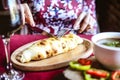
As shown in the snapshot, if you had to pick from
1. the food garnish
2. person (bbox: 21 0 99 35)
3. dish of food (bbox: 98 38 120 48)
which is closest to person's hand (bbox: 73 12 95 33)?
person (bbox: 21 0 99 35)

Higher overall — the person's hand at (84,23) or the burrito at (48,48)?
the burrito at (48,48)

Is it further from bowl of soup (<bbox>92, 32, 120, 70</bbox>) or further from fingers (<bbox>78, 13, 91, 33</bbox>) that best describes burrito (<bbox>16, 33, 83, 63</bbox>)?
fingers (<bbox>78, 13, 91, 33</bbox>)

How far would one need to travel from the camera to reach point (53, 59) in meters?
1.06

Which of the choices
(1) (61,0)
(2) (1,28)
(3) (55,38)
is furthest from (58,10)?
(2) (1,28)

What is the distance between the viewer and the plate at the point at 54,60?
988 millimetres

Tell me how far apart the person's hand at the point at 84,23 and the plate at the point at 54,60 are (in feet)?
1.76

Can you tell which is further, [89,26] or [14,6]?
[89,26]

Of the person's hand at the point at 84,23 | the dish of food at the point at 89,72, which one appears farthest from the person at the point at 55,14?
the dish of food at the point at 89,72

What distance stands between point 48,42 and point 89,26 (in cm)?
65

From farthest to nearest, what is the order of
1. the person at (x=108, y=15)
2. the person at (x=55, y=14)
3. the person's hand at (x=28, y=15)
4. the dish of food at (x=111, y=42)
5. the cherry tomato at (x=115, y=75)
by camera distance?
the person at (x=108, y=15)
the person at (x=55, y=14)
the person's hand at (x=28, y=15)
the dish of food at (x=111, y=42)
the cherry tomato at (x=115, y=75)

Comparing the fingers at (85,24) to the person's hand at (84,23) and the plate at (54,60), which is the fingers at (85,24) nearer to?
the person's hand at (84,23)

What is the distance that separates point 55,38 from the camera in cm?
118

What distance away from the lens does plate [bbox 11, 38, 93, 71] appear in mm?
988

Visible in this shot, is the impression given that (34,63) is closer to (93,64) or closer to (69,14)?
(93,64)
